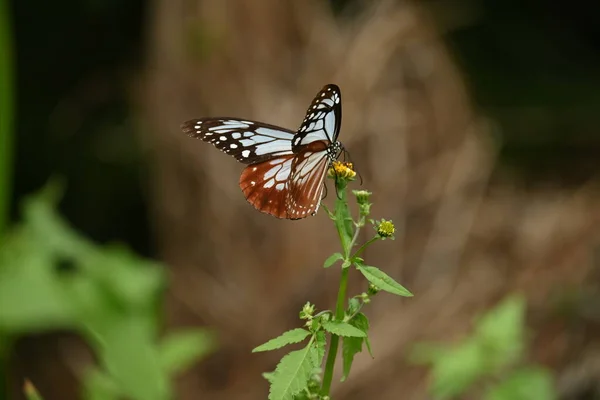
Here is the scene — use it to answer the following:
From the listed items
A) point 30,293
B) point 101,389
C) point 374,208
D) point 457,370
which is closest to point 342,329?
point 457,370

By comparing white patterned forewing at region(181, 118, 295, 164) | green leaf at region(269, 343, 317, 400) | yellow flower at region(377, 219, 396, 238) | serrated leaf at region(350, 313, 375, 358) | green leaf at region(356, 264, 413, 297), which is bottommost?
green leaf at region(269, 343, 317, 400)

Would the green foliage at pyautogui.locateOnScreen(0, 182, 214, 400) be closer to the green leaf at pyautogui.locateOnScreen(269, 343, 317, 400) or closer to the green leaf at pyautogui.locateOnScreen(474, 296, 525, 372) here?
the green leaf at pyautogui.locateOnScreen(474, 296, 525, 372)

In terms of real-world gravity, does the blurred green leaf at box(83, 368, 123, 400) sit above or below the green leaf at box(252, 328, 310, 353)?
above

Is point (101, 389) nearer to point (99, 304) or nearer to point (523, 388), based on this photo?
point (99, 304)

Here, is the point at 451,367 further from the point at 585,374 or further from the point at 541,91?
the point at 541,91

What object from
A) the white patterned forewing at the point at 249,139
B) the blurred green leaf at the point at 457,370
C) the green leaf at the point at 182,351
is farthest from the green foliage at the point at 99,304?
the white patterned forewing at the point at 249,139

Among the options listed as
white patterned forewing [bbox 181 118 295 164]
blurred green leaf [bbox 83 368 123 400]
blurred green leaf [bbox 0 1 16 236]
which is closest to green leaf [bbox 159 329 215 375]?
blurred green leaf [bbox 83 368 123 400]

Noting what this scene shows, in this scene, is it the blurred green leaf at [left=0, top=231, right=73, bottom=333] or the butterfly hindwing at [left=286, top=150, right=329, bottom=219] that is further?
the blurred green leaf at [left=0, top=231, right=73, bottom=333]

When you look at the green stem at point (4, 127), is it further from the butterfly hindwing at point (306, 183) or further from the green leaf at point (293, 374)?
the green leaf at point (293, 374)
